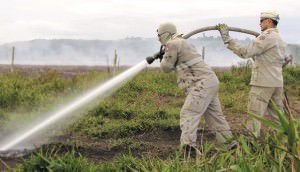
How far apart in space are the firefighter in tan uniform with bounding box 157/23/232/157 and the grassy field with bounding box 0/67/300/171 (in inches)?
15.6

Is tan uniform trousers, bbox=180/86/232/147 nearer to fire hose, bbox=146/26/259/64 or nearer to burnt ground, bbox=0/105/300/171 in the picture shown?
burnt ground, bbox=0/105/300/171

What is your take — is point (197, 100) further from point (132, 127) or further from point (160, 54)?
point (132, 127)

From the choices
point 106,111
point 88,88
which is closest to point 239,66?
point 88,88

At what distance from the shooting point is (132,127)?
754 centimetres

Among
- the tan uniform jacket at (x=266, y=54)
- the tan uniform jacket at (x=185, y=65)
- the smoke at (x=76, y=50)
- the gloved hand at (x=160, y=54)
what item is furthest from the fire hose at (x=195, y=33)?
the smoke at (x=76, y=50)

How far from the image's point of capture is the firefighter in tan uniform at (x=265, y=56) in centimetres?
624

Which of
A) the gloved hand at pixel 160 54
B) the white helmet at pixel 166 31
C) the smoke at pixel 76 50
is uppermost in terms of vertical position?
the white helmet at pixel 166 31

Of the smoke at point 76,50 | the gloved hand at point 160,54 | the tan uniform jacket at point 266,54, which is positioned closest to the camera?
the tan uniform jacket at point 266,54

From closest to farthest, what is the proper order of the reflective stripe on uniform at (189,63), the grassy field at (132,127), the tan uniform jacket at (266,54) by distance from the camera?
the grassy field at (132,127), the reflective stripe on uniform at (189,63), the tan uniform jacket at (266,54)

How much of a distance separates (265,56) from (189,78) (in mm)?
1091

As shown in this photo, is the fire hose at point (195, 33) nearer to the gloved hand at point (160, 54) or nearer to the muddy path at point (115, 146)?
the gloved hand at point (160, 54)

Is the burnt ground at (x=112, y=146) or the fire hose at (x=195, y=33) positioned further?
the fire hose at (x=195, y=33)

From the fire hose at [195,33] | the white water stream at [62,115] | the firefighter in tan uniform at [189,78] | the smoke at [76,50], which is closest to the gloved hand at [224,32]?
the fire hose at [195,33]

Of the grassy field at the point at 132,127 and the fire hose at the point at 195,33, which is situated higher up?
the fire hose at the point at 195,33
